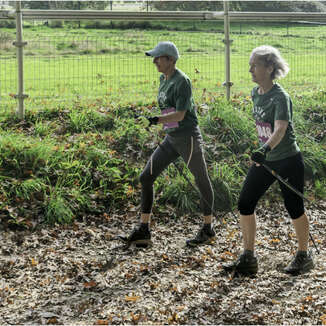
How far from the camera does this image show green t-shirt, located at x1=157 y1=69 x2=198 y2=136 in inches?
214

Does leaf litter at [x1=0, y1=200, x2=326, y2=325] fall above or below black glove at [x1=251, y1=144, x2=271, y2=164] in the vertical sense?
below

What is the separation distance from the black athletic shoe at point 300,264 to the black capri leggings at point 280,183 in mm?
368

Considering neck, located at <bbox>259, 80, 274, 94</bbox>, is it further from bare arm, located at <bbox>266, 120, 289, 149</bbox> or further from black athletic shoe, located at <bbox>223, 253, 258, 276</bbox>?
black athletic shoe, located at <bbox>223, 253, 258, 276</bbox>

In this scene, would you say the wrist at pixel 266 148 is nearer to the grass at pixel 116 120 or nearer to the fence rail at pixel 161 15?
the grass at pixel 116 120

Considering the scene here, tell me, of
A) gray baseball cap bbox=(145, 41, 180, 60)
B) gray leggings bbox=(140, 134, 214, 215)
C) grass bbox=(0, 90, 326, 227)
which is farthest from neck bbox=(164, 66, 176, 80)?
grass bbox=(0, 90, 326, 227)

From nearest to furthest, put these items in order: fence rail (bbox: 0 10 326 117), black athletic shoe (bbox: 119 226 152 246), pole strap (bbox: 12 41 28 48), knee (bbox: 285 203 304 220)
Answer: knee (bbox: 285 203 304 220), black athletic shoe (bbox: 119 226 152 246), pole strap (bbox: 12 41 28 48), fence rail (bbox: 0 10 326 117)

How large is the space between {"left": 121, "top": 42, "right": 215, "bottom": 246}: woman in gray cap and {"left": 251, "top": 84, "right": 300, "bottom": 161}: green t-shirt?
783 mm

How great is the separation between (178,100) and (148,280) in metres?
1.65

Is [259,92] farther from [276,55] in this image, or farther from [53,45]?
[53,45]

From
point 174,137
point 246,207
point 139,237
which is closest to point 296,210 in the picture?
point 246,207

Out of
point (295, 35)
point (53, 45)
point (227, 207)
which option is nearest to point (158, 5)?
point (295, 35)

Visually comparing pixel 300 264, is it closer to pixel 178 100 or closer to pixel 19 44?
pixel 178 100

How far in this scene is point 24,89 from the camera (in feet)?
29.5

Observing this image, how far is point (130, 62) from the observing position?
32.8 feet
